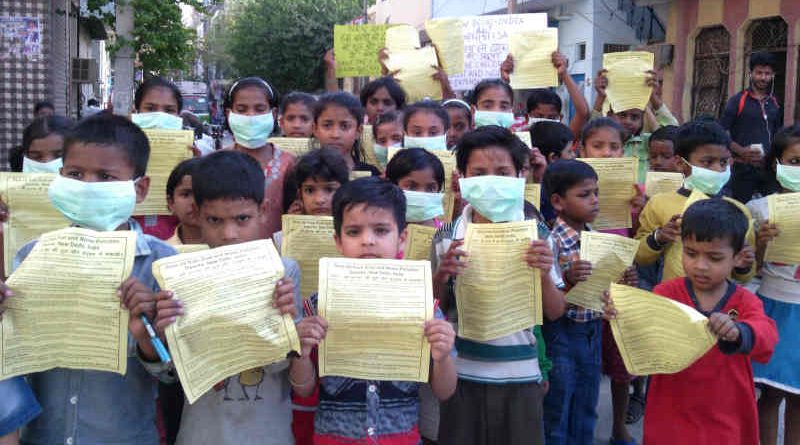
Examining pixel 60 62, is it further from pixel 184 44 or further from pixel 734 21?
pixel 734 21

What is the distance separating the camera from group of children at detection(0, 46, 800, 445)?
229 cm

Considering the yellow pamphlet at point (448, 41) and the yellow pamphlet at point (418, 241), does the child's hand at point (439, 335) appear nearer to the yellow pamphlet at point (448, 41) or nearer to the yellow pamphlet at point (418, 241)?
the yellow pamphlet at point (418, 241)

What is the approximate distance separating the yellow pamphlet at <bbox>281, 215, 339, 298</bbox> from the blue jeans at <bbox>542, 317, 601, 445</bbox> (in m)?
1.11

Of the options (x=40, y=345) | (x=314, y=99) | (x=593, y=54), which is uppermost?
(x=593, y=54)

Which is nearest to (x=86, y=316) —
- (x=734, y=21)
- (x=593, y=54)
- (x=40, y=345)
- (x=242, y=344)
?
(x=40, y=345)

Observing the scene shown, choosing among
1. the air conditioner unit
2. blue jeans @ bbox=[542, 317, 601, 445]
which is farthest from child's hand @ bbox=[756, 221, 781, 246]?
the air conditioner unit

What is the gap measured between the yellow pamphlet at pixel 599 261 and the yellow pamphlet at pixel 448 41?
8.38ft

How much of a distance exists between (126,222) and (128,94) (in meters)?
9.76

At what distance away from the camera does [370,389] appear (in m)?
2.39

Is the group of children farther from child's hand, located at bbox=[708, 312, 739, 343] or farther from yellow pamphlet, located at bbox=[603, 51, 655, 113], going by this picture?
yellow pamphlet, located at bbox=[603, 51, 655, 113]

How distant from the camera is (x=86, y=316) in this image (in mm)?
2090

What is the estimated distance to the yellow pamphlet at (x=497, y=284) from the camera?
2.62 m

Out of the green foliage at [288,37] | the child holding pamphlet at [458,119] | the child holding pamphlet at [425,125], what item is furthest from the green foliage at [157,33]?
the green foliage at [288,37]

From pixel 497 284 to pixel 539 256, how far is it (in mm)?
174
